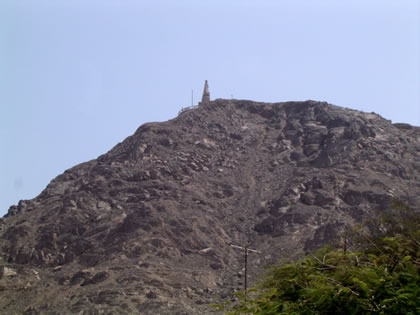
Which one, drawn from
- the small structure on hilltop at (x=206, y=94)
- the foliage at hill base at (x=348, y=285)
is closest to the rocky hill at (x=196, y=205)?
the small structure on hilltop at (x=206, y=94)

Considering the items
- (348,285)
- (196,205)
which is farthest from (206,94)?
(348,285)

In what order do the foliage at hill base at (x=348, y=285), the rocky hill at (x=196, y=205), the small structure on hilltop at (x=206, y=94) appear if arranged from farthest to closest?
the small structure on hilltop at (x=206, y=94) → the rocky hill at (x=196, y=205) → the foliage at hill base at (x=348, y=285)

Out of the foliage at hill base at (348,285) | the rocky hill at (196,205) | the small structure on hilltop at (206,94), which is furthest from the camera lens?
the small structure on hilltop at (206,94)

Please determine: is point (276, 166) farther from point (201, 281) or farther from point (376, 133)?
point (201, 281)

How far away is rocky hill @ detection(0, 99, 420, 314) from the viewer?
52375 mm

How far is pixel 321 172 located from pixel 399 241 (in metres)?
60.5

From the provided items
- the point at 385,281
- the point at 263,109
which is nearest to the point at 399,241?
the point at 385,281

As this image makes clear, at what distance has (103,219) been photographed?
209 ft

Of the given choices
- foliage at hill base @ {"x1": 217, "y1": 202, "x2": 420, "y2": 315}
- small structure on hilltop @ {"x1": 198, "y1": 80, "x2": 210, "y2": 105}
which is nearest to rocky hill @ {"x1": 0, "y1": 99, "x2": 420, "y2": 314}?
small structure on hilltop @ {"x1": 198, "y1": 80, "x2": 210, "y2": 105}

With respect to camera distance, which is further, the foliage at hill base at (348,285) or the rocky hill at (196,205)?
the rocky hill at (196,205)

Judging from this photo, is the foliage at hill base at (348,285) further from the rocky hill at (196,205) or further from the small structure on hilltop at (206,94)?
the small structure on hilltop at (206,94)

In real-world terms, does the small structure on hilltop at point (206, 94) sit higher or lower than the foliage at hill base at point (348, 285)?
higher

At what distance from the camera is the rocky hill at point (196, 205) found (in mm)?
52375

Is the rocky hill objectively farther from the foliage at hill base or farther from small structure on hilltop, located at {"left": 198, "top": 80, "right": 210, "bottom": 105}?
the foliage at hill base
